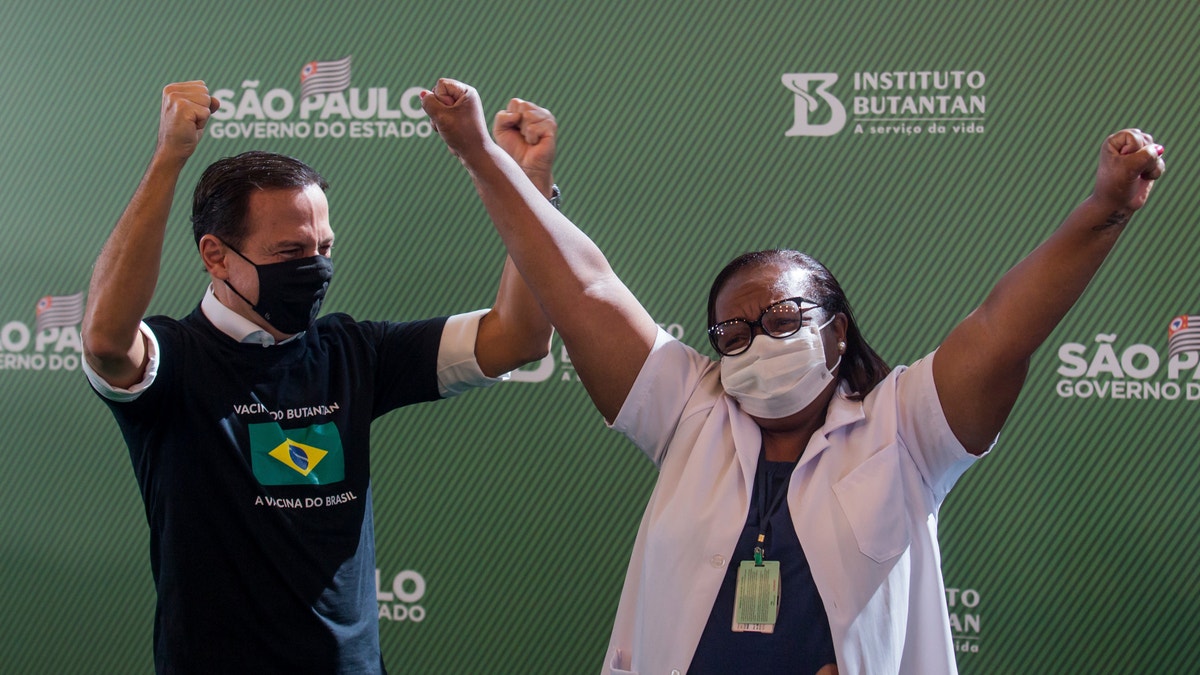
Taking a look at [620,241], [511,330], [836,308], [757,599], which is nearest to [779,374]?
[836,308]

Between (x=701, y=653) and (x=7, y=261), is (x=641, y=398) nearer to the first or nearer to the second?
(x=701, y=653)

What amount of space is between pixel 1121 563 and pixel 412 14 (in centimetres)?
218

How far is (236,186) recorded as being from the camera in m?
1.65

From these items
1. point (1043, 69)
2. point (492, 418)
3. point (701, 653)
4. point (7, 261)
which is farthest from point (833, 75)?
point (7, 261)

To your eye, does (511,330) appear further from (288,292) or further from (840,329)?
(840,329)

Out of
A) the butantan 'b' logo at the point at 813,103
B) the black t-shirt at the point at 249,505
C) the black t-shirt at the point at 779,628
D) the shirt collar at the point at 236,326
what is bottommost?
the black t-shirt at the point at 779,628

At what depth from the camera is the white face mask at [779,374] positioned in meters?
1.45

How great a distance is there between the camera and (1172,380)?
248 cm

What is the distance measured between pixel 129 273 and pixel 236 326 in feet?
0.77

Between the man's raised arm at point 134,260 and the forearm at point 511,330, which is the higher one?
the man's raised arm at point 134,260

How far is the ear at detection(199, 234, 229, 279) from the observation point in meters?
1.65

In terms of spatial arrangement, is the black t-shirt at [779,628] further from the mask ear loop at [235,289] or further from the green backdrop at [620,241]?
the green backdrop at [620,241]

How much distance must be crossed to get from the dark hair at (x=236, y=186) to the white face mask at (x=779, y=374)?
752mm

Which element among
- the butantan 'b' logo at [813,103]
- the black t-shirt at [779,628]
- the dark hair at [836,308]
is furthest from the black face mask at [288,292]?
the butantan 'b' logo at [813,103]
